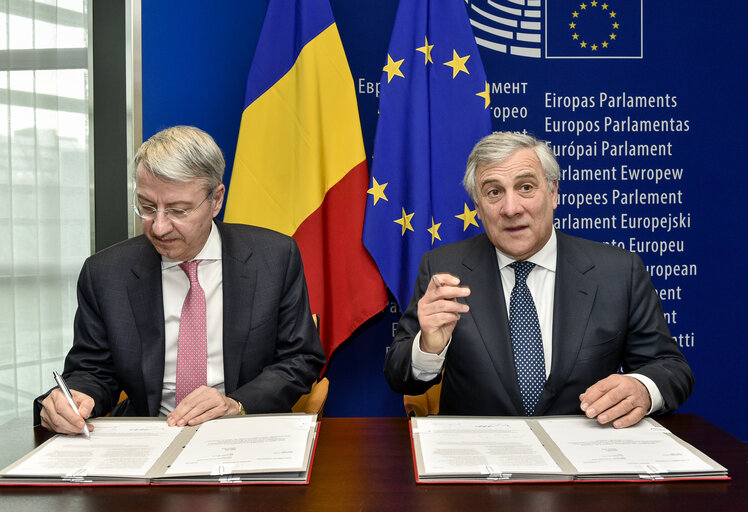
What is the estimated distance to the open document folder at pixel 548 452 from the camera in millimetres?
1197

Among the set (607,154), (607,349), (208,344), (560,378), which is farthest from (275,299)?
(607,154)

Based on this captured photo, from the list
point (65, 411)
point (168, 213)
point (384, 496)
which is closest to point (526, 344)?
point (384, 496)

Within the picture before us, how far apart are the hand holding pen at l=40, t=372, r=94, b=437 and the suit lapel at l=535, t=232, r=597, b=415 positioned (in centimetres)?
122

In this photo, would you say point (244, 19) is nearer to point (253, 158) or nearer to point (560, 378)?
point (253, 158)

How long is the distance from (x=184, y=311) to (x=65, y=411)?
Answer: 1.70 feet

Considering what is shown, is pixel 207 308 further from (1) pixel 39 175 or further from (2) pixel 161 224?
(1) pixel 39 175

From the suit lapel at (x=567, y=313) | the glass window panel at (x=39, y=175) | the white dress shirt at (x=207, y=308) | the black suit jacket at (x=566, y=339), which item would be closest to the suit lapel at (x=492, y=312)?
the black suit jacket at (x=566, y=339)

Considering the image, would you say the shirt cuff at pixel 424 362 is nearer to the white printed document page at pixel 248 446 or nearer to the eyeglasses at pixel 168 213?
the white printed document page at pixel 248 446

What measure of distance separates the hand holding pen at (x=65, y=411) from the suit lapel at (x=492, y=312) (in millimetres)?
1116

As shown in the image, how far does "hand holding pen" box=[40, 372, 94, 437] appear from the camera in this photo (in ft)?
4.74

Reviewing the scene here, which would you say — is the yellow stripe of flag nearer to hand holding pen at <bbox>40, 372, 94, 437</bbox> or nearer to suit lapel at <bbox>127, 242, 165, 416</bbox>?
suit lapel at <bbox>127, 242, 165, 416</bbox>

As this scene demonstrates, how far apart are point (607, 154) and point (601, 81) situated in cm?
38

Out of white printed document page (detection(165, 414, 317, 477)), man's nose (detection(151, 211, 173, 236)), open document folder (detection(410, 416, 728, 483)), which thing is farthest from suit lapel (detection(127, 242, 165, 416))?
open document folder (detection(410, 416, 728, 483))

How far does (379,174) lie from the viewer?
9.51ft
